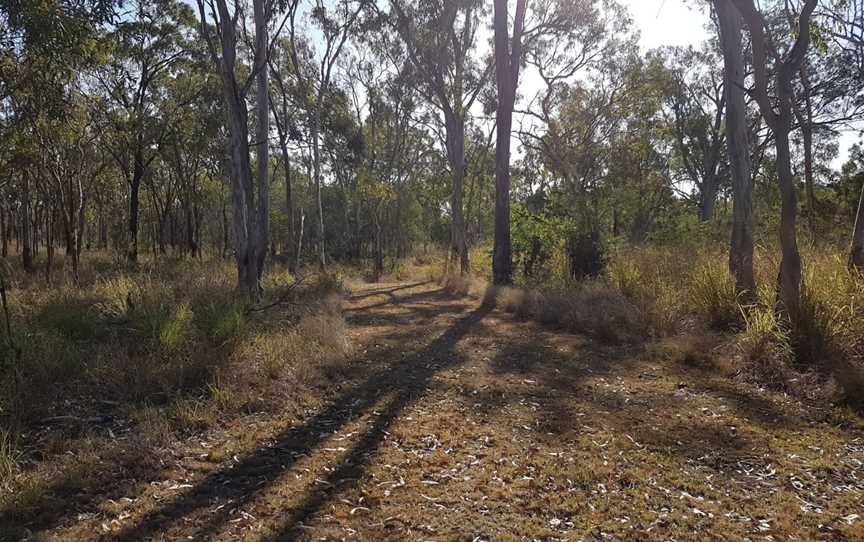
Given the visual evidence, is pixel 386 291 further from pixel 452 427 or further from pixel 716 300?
pixel 452 427

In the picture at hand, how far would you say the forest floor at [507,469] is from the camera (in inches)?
106

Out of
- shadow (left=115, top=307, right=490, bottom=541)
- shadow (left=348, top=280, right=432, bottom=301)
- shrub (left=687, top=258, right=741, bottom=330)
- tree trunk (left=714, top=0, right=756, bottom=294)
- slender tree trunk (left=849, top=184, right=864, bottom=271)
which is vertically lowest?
shadow (left=115, top=307, right=490, bottom=541)

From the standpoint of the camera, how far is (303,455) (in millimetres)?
3648

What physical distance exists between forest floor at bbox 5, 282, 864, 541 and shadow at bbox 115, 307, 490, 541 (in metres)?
0.01

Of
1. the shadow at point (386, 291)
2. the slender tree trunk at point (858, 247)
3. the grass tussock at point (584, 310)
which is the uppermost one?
the slender tree trunk at point (858, 247)

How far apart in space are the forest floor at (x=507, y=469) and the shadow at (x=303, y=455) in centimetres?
1

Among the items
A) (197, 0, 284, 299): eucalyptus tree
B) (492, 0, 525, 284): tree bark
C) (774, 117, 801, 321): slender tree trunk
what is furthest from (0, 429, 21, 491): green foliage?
(492, 0, 525, 284): tree bark

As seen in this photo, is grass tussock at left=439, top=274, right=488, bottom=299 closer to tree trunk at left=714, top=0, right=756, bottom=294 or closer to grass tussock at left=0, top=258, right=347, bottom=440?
grass tussock at left=0, top=258, right=347, bottom=440

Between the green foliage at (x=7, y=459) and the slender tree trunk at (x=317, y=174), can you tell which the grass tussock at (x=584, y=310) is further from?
the slender tree trunk at (x=317, y=174)

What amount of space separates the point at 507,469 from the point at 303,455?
5.01 feet

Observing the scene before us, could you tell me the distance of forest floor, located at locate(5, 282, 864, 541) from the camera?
2697mm

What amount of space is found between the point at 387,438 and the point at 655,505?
79.7 inches

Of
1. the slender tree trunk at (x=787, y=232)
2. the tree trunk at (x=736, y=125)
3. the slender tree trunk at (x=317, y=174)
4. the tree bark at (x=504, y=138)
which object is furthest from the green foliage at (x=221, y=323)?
the slender tree trunk at (x=317, y=174)

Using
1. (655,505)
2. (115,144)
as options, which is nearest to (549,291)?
(655,505)
